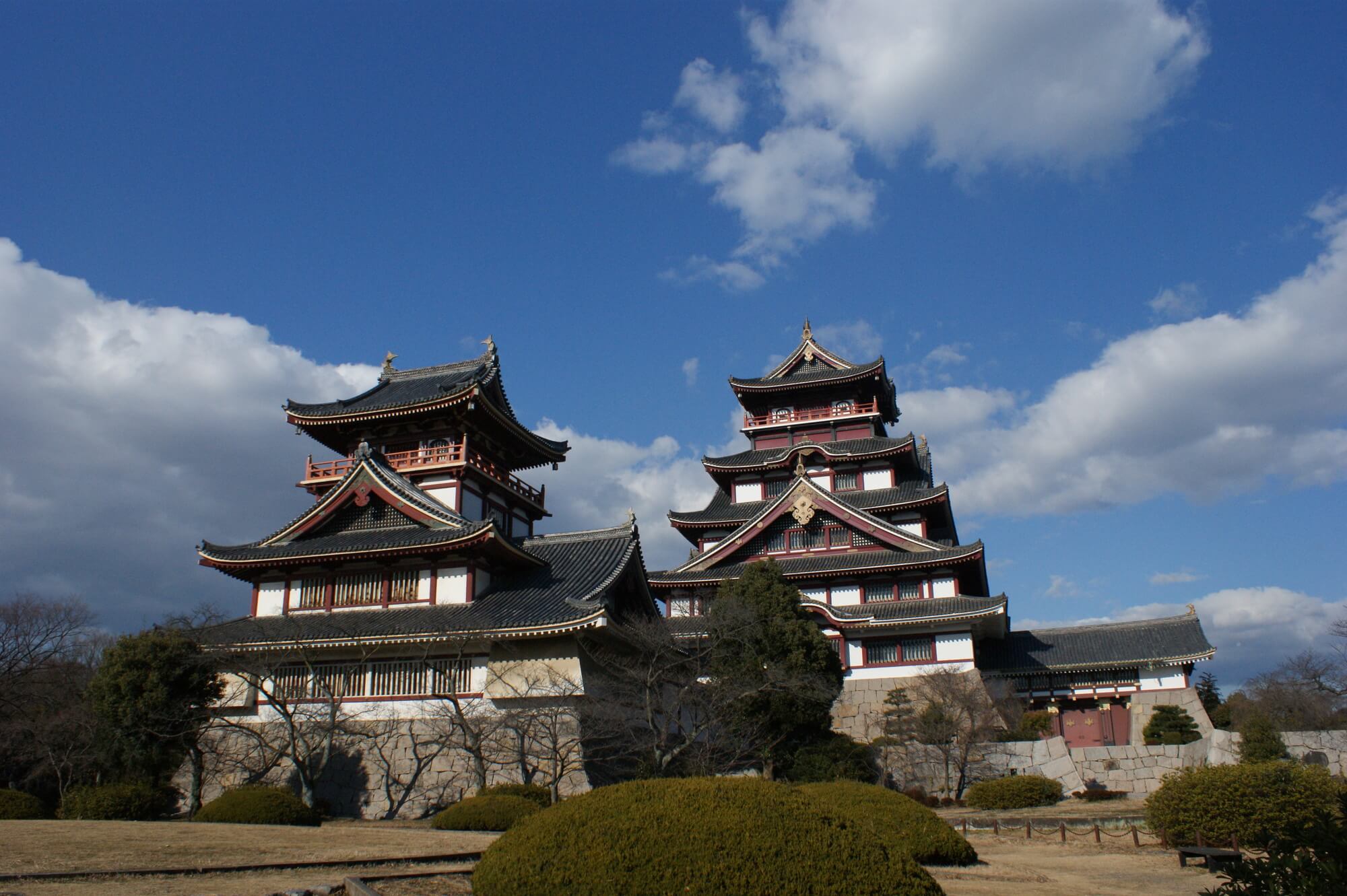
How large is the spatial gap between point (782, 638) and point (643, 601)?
21.2 feet

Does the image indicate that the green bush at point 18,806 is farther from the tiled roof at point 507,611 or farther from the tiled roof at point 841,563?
the tiled roof at point 841,563

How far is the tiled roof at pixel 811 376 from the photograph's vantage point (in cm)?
4981

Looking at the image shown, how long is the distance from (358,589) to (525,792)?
1007 cm

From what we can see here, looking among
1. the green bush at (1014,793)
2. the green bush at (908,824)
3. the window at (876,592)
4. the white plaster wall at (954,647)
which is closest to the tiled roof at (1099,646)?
the white plaster wall at (954,647)

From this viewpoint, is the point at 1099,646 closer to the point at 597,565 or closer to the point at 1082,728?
the point at 1082,728

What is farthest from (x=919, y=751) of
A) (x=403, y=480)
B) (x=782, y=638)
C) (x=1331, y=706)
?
(x=1331, y=706)

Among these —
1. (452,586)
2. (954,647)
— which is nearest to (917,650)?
(954,647)

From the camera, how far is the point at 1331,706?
46.1 meters

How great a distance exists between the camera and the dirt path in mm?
13305

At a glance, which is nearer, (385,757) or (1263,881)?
(1263,881)

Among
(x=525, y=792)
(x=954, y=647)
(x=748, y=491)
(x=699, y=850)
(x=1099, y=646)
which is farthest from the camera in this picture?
(x=748, y=491)

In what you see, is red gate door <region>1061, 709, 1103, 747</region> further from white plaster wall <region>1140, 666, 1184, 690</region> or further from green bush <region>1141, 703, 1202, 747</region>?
white plaster wall <region>1140, 666, 1184, 690</region>

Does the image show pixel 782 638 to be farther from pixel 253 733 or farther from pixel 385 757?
pixel 253 733

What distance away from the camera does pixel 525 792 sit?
20984 millimetres
